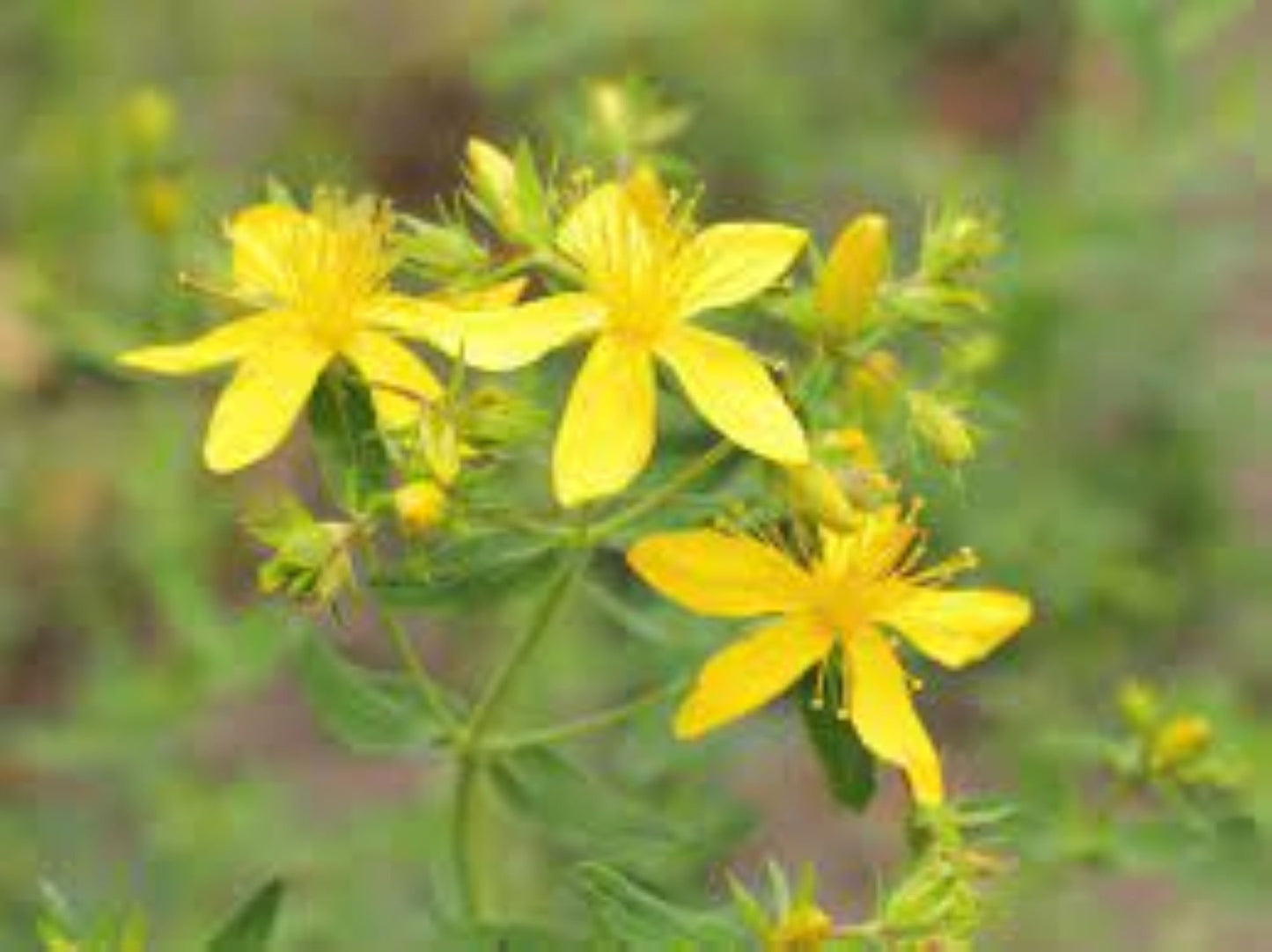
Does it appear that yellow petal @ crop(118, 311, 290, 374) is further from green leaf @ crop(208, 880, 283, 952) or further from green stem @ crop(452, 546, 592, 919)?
green leaf @ crop(208, 880, 283, 952)

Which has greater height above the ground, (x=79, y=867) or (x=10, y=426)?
(x=10, y=426)

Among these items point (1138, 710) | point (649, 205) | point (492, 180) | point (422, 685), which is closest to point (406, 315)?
point (492, 180)

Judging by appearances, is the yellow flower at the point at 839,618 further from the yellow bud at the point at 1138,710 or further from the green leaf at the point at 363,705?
the yellow bud at the point at 1138,710

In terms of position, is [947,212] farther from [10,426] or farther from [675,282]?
[10,426]

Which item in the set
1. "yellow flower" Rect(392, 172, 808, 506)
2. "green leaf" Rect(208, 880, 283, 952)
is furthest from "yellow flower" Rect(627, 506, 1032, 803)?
"green leaf" Rect(208, 880, 283, 952)

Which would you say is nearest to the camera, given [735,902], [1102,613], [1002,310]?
[735,902]

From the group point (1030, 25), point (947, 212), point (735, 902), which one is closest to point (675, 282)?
point (947, 212)

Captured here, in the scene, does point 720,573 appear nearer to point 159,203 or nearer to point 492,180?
point 492,180
